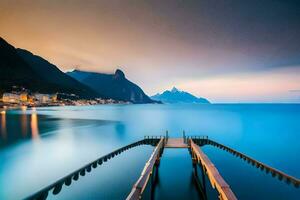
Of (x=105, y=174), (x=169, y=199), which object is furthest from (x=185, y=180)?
(x=105, y=174)

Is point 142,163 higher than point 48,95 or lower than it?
lower

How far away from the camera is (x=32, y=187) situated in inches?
706

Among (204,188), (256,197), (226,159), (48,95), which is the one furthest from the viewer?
(48,95)

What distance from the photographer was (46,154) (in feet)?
95.8

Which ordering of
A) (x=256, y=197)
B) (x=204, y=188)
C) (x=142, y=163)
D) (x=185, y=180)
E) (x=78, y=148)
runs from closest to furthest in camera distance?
(x=256, y=197) < (x=204, y=188) < (x=185, y=180) < (x=142, y=163) < (x=78, y=148)

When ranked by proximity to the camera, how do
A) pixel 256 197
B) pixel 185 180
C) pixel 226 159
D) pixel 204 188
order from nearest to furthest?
pixel 256 197 < pixel 204 188 < pixel 185 180 < pixel 226 159

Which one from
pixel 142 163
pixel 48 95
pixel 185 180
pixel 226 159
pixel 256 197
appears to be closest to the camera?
pixel 256 197

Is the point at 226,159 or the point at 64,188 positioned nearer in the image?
the point at 64,188

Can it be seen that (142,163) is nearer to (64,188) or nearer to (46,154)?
(64,188)

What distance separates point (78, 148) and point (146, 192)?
63.7 feet

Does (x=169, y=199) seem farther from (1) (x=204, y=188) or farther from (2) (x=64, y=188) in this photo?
(2) (x=64, y=188)

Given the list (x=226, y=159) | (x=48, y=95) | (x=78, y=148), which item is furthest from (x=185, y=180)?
(x=48, y=95)

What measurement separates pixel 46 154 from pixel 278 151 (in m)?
35.3

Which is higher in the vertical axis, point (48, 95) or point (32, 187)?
point (48, 95)
